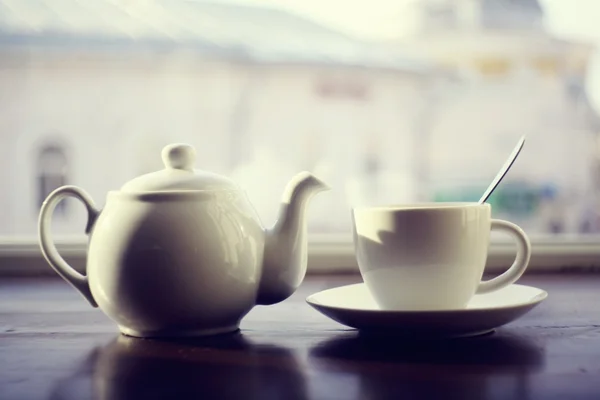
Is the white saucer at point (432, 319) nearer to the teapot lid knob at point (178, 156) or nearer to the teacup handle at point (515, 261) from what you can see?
the teacup handle at point (515, 261)

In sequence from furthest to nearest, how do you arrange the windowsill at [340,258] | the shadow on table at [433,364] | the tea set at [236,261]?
the windowsill at [340,258] < the tea set at [236,261] < the shadow on table at [433,364]

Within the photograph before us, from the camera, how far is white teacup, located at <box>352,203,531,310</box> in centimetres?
57

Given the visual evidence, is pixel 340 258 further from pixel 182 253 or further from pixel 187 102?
pixel 182 253

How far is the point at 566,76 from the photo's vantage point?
1.32 metres

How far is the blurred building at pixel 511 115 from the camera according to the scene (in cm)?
130

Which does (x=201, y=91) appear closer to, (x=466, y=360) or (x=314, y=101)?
(x=314, y=101)

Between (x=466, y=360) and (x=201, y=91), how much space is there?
921 mm

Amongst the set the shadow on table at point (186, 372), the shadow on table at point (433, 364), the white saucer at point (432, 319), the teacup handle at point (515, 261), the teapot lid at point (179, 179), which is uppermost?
the teapot lid at point (179, 179)

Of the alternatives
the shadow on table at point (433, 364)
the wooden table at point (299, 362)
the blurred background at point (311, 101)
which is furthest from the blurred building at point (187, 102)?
the shadow on table at point (433, 364)

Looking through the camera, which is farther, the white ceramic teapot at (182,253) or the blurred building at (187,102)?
the blurred building at (187,102)

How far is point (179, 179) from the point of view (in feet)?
2.02

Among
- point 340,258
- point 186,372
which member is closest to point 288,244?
point 186,372

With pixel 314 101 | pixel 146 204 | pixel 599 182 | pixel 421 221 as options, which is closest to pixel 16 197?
pixel 314 101

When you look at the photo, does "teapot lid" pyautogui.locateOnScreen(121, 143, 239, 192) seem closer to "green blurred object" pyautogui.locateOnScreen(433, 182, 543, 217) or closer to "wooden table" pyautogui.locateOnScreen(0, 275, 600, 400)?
"wooden table" pyautogui.locateOnScreen(0, 275, 600, 400)
